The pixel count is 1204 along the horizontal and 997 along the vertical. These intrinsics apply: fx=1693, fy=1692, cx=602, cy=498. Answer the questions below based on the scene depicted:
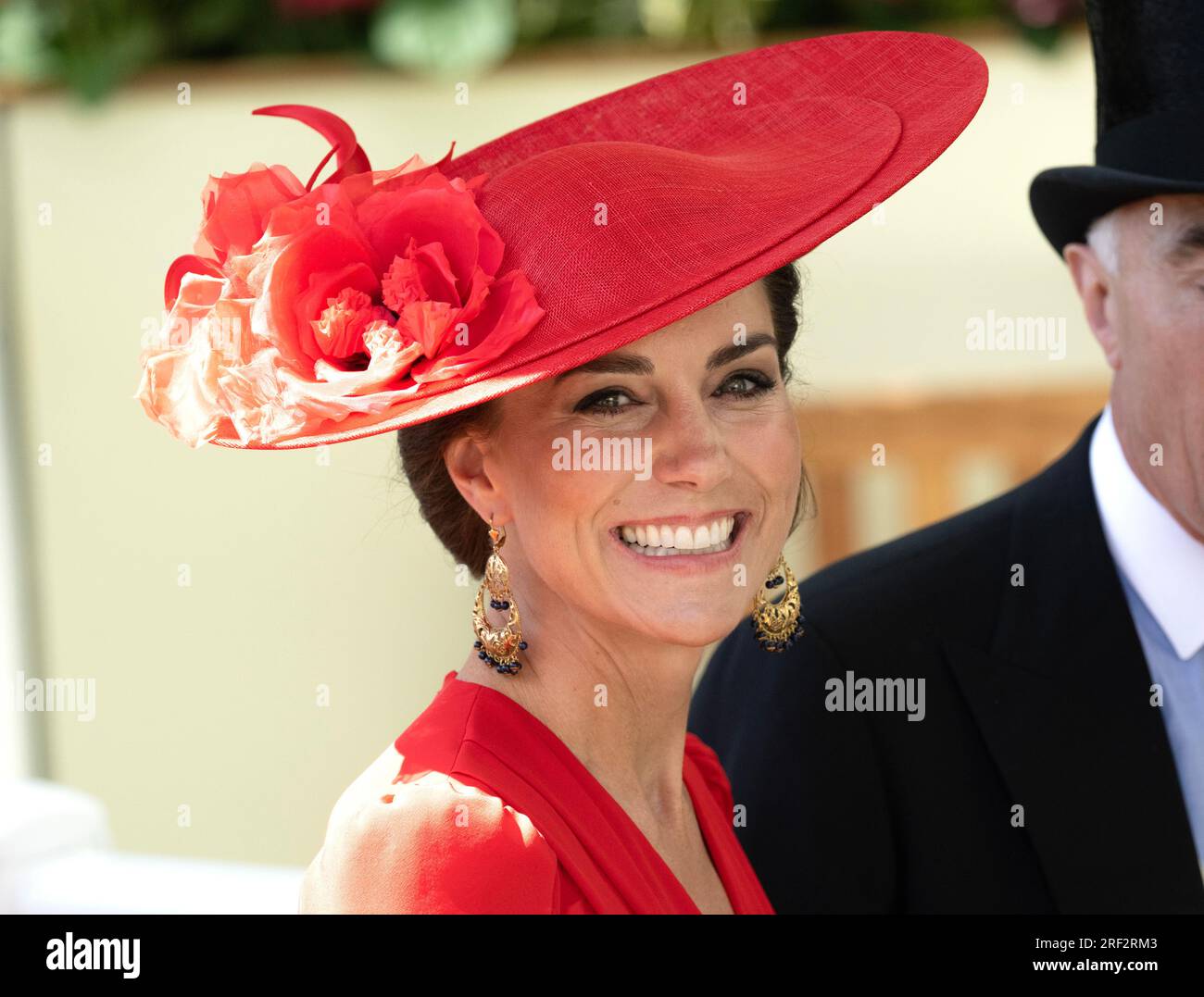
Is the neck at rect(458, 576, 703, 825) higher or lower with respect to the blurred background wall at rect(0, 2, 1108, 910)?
lower

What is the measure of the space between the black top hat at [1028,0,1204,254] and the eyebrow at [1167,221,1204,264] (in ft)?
0.20

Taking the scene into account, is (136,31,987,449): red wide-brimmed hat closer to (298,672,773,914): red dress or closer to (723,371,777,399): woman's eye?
(723,371,777,399): woman's eye

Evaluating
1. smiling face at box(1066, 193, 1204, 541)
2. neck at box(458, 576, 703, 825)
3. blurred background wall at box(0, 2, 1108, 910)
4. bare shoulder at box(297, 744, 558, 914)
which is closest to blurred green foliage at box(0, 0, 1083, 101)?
blurred background wall at box(0, 2, 1108, 910)

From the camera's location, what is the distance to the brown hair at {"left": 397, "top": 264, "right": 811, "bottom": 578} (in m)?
1.57

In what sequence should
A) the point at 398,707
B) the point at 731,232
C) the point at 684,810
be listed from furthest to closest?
the point at 398,707 < the point at 684,810 < the point at 731,232

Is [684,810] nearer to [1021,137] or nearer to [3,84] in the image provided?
[1021,137]

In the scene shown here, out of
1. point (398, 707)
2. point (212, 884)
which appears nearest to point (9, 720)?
point (398, 707)

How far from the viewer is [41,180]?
4.43 meters

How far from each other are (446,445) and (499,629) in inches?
7.1

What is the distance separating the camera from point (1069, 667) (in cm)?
200

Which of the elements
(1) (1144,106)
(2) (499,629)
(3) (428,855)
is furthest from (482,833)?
(1) (1144,106)

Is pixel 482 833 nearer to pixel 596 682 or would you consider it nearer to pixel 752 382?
pixel 596 682
